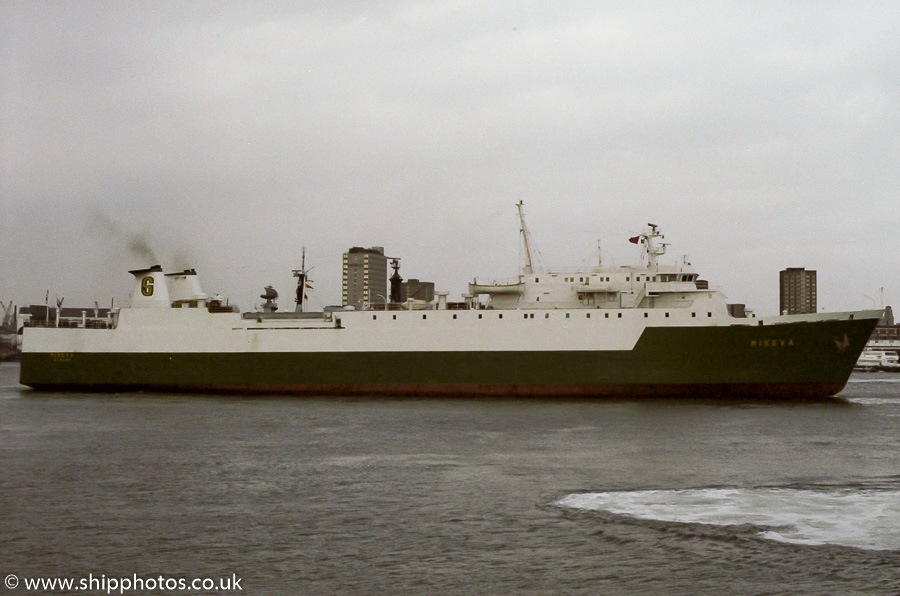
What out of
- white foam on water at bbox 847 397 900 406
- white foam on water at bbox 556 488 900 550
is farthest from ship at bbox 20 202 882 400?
white foam on water at bbox 556 488 900 550

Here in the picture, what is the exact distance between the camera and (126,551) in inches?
377

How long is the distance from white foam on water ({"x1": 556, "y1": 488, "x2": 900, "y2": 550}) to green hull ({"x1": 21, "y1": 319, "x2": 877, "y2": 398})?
15646 millimetres

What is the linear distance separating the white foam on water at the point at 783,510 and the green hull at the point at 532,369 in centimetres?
1565

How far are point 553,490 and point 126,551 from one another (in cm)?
637

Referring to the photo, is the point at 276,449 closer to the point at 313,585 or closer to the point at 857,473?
the point at 313,585

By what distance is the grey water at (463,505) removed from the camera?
877cm

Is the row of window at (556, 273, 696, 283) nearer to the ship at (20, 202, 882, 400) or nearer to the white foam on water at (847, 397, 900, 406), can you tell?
the ship at (20, 202, 882, 400)

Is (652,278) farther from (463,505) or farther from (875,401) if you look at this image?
(463,505)

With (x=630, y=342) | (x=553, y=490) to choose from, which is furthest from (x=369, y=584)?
(x=630, y=342)

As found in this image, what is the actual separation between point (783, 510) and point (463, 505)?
14.6ft

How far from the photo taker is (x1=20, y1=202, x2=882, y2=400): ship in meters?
27.9

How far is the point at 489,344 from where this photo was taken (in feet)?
98.8

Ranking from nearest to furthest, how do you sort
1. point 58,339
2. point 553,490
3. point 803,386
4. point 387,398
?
1. point 553,490
2. point 803,386
3. point 387,398
4. point 58,339

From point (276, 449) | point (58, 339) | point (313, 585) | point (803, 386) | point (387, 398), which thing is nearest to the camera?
point (313, 585)
